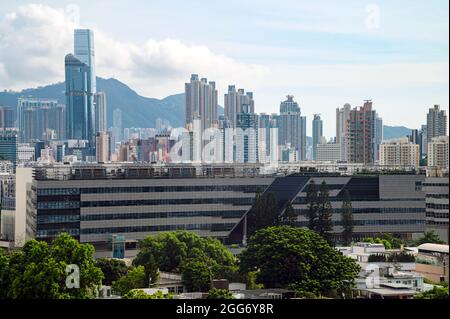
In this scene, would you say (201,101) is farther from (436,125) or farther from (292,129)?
(436,125)

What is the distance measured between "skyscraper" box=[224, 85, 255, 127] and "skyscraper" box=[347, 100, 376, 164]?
3.37 m

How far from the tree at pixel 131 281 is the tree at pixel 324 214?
4.47 meters

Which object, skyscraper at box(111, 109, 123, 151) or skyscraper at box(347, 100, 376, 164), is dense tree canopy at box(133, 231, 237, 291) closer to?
skyscraper at box(111, 109, 123, 151)

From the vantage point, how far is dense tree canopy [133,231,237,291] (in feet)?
22.0

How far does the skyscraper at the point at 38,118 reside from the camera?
539 inches

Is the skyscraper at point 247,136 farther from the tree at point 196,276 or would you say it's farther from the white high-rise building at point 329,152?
the tree at point 196,276

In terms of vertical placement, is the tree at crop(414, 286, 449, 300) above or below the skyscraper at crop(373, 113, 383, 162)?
below

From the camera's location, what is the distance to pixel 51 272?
4512 mm

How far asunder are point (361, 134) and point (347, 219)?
221 inches

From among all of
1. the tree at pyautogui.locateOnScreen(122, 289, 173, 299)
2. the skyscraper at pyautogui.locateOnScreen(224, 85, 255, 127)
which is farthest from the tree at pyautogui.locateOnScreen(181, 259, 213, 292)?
the skyscraper at pyautogui.locateOnScreen(224, 85, 255, 127)

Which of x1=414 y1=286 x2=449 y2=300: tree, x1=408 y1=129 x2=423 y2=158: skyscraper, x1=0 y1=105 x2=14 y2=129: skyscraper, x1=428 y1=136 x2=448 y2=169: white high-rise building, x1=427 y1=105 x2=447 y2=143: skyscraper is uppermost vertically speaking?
x1=0 y1=105 x2=14 y2=129: skyscraper

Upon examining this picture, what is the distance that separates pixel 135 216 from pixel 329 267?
5.28 metres
